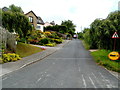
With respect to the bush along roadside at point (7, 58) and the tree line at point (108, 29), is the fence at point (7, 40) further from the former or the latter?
the tree line at point (108, 29)

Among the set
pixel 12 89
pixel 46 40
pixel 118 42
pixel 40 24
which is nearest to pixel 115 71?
pixel 118 42

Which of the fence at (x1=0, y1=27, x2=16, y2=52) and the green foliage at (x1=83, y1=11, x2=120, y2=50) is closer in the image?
the green foliage at (x1=83, y1=11, x2=120, y2=50)

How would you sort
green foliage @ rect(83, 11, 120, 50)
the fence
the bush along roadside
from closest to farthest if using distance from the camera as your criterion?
the bush along roadside < green foliage @ rect(83, 11, 120, 50) < the fence

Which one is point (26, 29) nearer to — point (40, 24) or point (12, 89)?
point (12, 89)

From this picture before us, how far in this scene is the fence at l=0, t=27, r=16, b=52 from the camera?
14614mm

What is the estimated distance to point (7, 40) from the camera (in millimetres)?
15570

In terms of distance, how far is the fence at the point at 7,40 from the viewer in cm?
1461

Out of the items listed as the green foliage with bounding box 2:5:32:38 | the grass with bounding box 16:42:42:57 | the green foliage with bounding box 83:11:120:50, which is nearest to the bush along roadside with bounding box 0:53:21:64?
the grass with bounding box 16:42:42:57

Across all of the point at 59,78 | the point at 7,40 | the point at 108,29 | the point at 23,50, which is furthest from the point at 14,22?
the point at 59,78

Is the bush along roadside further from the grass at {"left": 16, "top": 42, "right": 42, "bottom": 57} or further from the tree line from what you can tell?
the tree line

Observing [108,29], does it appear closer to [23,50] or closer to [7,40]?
[7,40]

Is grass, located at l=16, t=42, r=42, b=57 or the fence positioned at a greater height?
the fence

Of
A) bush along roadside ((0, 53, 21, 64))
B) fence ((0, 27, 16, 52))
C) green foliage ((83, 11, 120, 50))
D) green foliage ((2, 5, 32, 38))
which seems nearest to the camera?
bush along roadside ((0, 53, 21, 64))

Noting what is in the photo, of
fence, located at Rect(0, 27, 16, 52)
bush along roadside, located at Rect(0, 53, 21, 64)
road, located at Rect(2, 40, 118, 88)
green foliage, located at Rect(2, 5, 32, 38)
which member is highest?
green foliage, located at Rect(2, 5, 32, 38)
